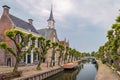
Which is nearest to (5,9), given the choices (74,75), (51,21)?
(74,75)

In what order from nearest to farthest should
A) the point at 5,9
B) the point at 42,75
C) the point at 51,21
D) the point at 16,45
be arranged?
the point at 16,45, the point at 42,75, the point at 5,9, the point at 51,21

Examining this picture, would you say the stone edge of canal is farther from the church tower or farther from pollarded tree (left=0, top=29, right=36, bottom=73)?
the church tower

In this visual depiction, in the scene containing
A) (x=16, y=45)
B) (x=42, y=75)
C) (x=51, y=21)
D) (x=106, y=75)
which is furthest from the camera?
(x=51, y=21)

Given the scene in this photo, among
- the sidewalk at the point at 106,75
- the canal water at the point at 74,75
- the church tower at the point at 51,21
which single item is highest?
the church tower at the point at 51,21

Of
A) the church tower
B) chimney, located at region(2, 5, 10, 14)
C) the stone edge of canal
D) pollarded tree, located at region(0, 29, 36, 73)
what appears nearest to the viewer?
pollarded tree, located at region(0, 29, 36, 73)

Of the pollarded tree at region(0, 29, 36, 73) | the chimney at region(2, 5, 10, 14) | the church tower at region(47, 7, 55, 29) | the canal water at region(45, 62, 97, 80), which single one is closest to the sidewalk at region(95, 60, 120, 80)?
the canal water at region(45, 62, 97, 80)

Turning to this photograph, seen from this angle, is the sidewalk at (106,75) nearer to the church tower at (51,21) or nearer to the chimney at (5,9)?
the chimney at (5,9)

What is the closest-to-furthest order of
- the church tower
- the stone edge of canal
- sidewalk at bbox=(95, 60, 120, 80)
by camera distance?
sidewalk at bbox=(95, 60, 120, 80)
the stone edge of canal
the church tower

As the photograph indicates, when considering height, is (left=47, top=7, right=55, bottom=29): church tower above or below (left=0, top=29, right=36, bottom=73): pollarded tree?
above

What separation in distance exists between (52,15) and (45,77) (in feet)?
140

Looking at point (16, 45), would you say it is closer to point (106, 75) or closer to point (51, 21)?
point (106, 75)

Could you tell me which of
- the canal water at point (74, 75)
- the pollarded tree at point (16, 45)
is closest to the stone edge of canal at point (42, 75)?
the canal water at point (74, 75)

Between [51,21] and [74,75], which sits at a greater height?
[51,21]

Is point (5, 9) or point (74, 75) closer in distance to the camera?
point (74, 75)
